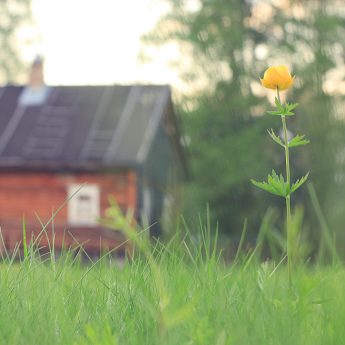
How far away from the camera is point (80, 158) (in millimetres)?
13031

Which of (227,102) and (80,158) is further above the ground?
(227,102)

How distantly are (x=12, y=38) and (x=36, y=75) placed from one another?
294 inches

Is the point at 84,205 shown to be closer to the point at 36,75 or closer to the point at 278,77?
the point at 36,75

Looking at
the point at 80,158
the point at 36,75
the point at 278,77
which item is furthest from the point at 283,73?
the point at 36,75

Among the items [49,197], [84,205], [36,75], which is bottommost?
[84,205]

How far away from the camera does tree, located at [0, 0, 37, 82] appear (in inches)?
837

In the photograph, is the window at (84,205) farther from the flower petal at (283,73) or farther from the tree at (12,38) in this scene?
the flower petal at (283,73)

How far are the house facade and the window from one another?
0.11 feet

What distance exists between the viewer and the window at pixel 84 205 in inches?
525

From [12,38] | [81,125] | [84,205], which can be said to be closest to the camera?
[84,205]

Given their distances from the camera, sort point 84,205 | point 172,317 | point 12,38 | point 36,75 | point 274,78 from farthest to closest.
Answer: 1. point 12,38
2. point 36,75
3. point 84,205
4. point 274,78
5. point 172,317

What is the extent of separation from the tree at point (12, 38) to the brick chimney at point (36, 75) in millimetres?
6377

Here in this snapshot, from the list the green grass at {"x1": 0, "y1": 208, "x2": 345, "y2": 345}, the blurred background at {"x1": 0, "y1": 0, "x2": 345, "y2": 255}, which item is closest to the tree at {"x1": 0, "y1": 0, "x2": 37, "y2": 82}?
the blurred background at {"x1": 0, "y1": 0, "x2": 345, "y2": 255}

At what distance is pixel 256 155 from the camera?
1572 centimetres
